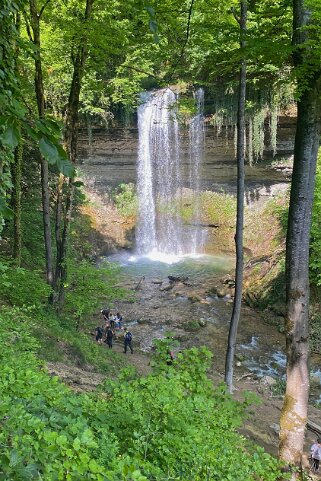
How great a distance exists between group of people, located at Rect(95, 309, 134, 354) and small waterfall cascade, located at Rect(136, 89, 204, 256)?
11781mm

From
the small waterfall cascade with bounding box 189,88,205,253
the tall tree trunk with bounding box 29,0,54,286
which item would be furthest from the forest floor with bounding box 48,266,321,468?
the small waterfall cascade with bounding box 189,88,205,253

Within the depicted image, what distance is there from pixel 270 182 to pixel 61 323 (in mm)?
19128

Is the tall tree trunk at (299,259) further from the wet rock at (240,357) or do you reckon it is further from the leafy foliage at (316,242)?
the leafy foliage at (316,242)

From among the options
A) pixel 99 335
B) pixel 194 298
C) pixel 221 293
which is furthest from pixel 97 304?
pixel 221 293

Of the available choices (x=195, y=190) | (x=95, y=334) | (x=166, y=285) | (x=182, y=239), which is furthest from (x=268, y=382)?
(x=195, y=190)

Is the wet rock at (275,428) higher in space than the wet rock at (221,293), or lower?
higher

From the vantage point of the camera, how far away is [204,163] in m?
26.1

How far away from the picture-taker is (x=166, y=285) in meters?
19.2

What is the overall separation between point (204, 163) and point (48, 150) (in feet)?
84.4

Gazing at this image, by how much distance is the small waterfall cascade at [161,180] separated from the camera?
2503 cm

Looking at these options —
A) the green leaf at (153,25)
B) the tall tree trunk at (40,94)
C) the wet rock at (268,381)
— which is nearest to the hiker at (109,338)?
the tall tree trunk at (40,94)

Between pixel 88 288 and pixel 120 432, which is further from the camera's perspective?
pixel 88 288

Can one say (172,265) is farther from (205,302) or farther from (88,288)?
(88,288)

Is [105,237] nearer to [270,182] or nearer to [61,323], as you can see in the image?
[270,182]
